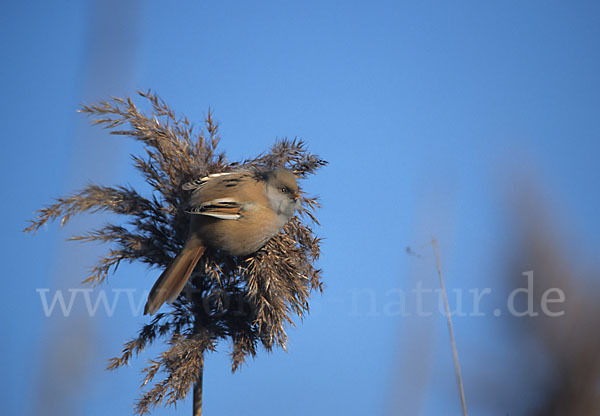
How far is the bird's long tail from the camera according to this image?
2234mm

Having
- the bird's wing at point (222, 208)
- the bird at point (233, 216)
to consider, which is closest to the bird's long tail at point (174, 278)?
the bird at point (233, 216)

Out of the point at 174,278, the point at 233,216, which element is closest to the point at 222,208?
the point at 233,216

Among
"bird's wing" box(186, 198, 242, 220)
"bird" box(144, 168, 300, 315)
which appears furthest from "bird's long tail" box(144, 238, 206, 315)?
"bird's wing" box(186, 198, 242, 220)

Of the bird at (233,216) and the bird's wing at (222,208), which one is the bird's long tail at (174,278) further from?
the bird's wing at (222,208)

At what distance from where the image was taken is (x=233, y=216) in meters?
2.37

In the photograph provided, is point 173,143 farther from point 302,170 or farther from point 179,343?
point 179,343

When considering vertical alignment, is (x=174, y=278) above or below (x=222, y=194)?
below

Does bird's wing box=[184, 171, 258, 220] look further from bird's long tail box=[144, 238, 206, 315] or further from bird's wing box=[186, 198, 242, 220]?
bird's long tail box=[144, 238, 206, 315]

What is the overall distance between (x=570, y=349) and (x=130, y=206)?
7.89 ft

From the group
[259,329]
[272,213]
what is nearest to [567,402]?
[272,213]

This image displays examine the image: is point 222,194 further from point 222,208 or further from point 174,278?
point 174,278

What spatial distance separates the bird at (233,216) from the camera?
93.0 inches

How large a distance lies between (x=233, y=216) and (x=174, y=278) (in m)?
0.39

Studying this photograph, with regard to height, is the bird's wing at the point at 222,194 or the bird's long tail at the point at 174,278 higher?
the bird's wing at the point at 222,194
